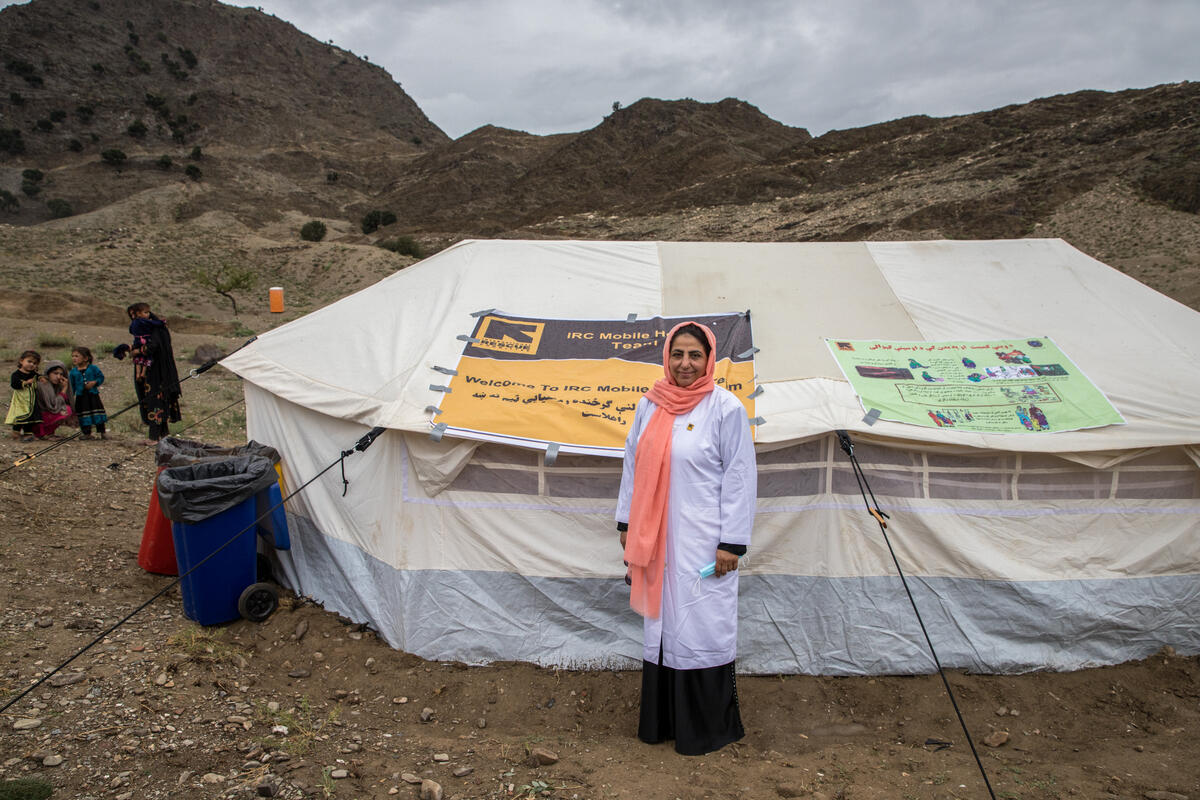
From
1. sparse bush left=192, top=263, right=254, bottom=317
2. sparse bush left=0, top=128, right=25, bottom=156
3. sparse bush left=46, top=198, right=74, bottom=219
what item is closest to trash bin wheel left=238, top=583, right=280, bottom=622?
sparse bush left=192, top=263, right=254, bottom=317

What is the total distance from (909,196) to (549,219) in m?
17.7

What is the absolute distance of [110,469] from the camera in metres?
6.45

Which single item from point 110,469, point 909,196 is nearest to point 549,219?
point 909,196

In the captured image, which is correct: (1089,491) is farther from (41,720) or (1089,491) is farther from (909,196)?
(909,196)

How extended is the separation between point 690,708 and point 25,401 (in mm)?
7666

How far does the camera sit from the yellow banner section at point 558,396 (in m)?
3.42

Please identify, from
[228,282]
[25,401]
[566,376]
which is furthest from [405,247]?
[566,376]

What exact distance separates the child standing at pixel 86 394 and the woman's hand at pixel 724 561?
7148mm

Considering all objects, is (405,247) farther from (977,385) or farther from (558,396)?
(977,385)

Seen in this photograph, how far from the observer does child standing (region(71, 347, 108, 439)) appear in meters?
7.35

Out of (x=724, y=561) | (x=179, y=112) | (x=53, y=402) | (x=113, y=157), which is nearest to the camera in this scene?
(x=724, y=561)

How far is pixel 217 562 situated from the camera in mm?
3684

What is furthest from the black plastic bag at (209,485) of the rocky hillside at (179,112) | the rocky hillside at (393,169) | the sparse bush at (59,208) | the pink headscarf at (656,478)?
the sparse bush at (59,208)

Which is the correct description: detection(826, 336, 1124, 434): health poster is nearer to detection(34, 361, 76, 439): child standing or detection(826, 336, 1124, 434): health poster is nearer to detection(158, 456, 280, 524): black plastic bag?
detection(158, 456, 280, 524): black plastic bag
